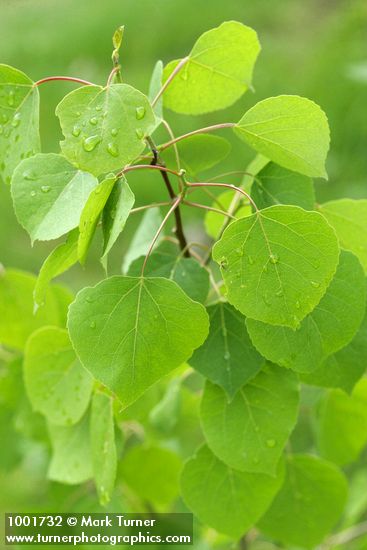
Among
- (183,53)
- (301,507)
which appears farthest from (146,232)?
(183,53)

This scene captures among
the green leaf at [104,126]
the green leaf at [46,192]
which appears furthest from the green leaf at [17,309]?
the green leaf at [104,126]

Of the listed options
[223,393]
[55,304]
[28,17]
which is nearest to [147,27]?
[28,17]

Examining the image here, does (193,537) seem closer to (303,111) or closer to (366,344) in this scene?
(366,344)

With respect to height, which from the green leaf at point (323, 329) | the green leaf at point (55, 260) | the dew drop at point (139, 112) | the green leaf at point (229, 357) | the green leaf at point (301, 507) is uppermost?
the dew drop at point (139, 112)

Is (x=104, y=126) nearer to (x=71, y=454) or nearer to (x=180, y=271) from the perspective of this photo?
(x=180, y=271)

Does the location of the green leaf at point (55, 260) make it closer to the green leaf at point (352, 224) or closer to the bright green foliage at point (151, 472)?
the green leaf at point (352, 224)

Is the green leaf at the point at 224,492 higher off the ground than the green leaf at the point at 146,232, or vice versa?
the green leaf at the point at 146,232
